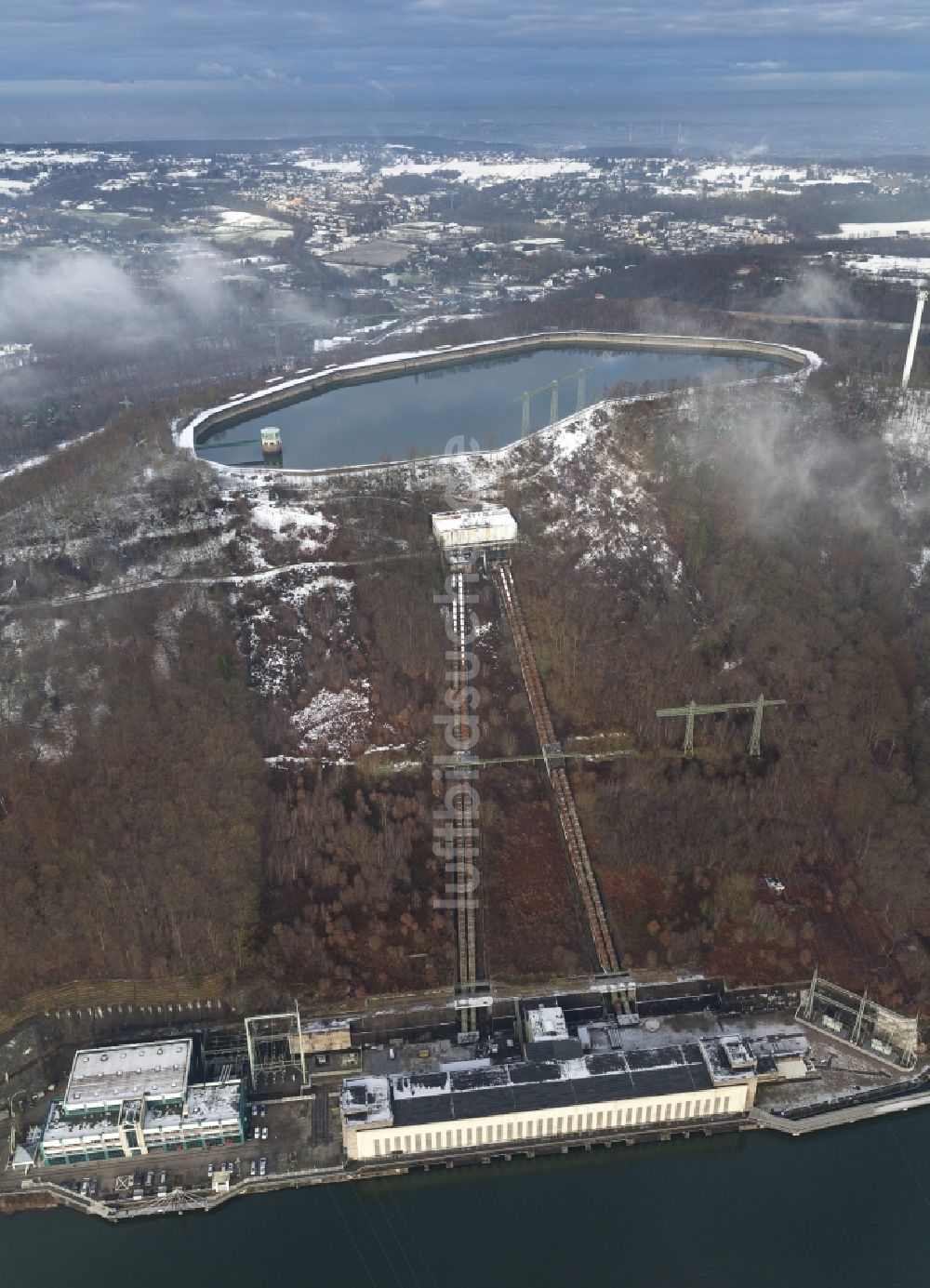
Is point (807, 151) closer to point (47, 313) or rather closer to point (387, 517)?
point (47, 313)

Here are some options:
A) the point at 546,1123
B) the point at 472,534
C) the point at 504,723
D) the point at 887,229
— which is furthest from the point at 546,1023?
the point at 887,229

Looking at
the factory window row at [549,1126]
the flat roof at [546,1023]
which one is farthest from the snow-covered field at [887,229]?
the factory window row at [549,1126]

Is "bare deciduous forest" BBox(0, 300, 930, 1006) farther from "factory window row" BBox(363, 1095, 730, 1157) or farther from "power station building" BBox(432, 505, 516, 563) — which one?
"factory window row" BBox(363, 1095, 730, 1157)

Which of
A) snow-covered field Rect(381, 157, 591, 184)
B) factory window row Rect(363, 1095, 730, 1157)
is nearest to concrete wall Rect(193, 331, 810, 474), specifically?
factory window row Rect(363, 1095, 730, 1157)

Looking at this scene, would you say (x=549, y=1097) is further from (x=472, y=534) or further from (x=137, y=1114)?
(x=472, y=534)

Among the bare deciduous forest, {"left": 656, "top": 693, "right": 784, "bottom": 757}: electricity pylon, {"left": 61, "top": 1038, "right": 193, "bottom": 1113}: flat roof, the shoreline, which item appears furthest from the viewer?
{"left": 656, "top": 693, "right": 784, "bottom": 757}: electricity pylon

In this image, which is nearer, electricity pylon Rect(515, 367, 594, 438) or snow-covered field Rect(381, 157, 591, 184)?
electricity pylon Rect(515, 367, 594, 438)

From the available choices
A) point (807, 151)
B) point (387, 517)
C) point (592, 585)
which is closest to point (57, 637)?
point (387, 517)
